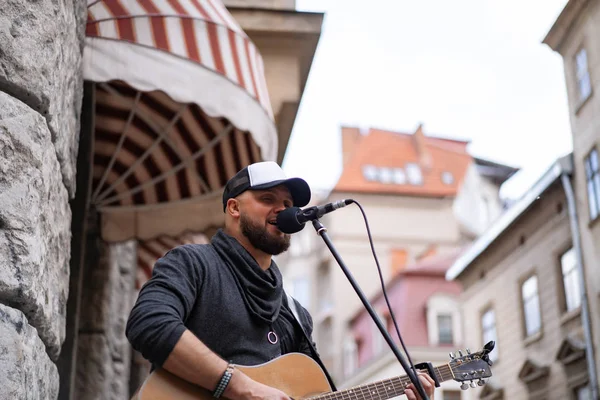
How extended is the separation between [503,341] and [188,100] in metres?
18.1

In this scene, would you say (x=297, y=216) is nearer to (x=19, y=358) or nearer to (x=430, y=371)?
(x=430, y=371)

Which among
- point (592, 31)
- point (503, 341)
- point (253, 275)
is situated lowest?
point (253, 275)

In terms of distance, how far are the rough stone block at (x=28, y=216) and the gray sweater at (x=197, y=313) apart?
345 mm

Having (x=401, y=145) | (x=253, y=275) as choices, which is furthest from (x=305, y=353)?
(x=401, y=145)

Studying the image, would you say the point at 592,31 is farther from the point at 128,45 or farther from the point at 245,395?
the point at 245,395

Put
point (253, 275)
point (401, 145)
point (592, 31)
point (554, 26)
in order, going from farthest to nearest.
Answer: point (401, 145) → point (554, 26) → point (592, 31) → point (253, 275)

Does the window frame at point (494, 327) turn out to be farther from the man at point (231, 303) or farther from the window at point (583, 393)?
the man at point (231, 303)

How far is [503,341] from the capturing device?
21766 mm

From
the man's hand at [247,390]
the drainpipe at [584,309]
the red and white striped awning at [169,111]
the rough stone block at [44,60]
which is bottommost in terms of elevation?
the man's hand at [247,390]

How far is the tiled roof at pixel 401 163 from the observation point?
4191cm

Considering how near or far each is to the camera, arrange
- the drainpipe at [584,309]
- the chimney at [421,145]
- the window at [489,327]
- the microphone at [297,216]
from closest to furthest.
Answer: the microphone at [297,216] → the drainpipe at [584,309] → the window at [489,327] → the chimney at [421,145]

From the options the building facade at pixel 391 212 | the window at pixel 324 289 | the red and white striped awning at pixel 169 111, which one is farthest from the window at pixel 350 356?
the red and white striped awning at pixel 169 111

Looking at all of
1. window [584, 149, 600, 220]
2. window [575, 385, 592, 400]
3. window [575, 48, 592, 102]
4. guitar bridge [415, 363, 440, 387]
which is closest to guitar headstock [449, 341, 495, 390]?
guitar bridge [415, 363, 440, 387]

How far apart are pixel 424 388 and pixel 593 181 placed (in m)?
14.3
